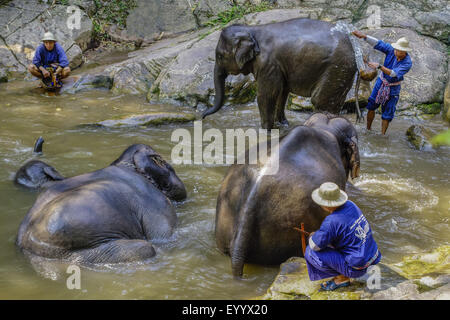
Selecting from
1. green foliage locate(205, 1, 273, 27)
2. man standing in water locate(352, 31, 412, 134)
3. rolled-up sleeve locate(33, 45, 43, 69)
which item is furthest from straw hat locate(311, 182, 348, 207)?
green foliage locate(205, 1, 273, 27)

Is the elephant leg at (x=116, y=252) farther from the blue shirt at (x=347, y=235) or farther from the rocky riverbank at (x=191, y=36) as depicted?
the rocky riverbank at (x=191, y=36)

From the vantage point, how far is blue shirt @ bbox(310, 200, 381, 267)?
10.7 feet

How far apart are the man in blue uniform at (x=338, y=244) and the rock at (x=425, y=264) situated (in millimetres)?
409

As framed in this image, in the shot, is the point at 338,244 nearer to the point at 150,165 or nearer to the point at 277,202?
the point at 277,202

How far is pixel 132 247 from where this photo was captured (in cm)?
395

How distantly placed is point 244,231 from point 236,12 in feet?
30.8

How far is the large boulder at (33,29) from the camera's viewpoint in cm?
1162

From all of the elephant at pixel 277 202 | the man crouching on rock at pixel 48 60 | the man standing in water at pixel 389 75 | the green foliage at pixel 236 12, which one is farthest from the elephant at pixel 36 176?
the green foliage at pixel 236 12

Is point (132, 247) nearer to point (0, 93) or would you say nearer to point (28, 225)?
point (28, 225)

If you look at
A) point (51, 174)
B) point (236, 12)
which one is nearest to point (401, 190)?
point (51, 174)

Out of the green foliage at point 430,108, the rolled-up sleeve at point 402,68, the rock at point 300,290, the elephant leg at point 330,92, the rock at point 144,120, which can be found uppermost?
the rock at point 300,290

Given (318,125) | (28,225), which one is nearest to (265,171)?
(318,125)

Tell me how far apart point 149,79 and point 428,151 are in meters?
5.76

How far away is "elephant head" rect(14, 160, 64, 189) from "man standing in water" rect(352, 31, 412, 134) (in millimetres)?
4587
